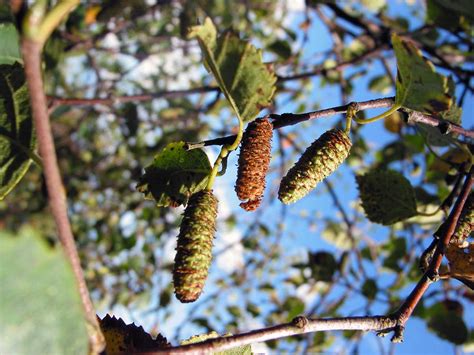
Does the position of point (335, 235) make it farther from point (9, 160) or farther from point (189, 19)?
point (9, 160)

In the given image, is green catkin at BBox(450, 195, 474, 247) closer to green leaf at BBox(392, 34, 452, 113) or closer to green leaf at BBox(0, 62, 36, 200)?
green leaf at BBox(392, 34, 452, 113)

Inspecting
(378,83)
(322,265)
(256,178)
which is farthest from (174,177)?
(378,83)

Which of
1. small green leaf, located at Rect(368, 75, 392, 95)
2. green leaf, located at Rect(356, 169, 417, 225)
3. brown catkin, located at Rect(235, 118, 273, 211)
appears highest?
brown catkin, located at Rect(235, 118, 273, 211)

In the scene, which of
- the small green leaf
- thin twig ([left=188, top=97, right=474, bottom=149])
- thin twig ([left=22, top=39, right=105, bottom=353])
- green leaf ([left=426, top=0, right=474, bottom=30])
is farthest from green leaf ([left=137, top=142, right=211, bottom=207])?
the small green leaf

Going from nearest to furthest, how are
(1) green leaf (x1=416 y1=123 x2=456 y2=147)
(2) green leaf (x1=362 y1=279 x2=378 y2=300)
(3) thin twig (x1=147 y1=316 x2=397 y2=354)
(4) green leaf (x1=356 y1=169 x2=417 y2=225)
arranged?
(3) thin twig (x1=147 y1=316 x2=397 y2=354), (1) green leaf (x1=416 y1=123 x2=456 y2=147), (4) green leaf (x1=356 y1=169 x2=417 y2=225), (2) green leaf (x1=362 y1=279 x2=378 y2=300)

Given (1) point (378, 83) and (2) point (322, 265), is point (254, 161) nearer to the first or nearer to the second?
(2) point (322, 265)

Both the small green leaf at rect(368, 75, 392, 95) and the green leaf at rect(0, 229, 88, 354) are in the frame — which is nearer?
the green leaf at rect(0, 229, 88, 354)
